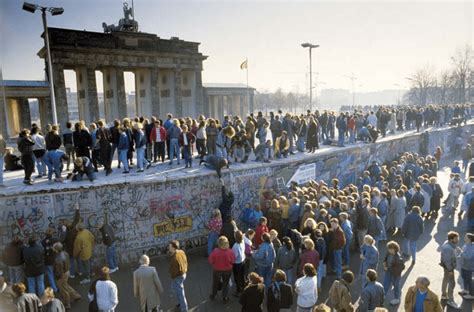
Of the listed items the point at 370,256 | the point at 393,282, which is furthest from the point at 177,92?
the point at 393,282

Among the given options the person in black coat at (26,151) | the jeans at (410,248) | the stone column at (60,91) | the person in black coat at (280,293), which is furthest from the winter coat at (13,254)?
the stone column at (60,91)

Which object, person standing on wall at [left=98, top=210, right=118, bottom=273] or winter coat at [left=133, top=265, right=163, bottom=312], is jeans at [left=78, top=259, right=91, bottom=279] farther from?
winter coat at [left=133, top=265, right=163, bottom=312]

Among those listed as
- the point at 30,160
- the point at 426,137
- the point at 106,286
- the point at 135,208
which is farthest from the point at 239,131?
the point at 426,137

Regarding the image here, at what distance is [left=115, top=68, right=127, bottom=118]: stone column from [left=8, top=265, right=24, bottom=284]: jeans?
85.5 feet

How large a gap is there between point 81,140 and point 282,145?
8478mm

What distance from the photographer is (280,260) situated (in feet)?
30.1

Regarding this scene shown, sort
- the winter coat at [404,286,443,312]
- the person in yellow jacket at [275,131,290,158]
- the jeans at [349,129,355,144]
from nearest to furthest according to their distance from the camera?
the winter coat at [404,286,443,312] < the person in yellow jacket at [275,131,290,158] < the jeans at [349,129,355,144]

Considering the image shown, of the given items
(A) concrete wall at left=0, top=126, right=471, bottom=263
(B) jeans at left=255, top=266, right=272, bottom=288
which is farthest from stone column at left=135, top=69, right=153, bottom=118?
(B) jeans at left=255, top=266, right=272, bottom=288

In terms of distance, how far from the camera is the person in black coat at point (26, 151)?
10820mm

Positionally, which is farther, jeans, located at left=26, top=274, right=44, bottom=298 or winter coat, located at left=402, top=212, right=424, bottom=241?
winter coat, located at left=402, top=212, right=424, bottom=241

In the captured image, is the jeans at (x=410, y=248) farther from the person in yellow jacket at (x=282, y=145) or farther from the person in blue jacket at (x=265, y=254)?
the person in yellow jacket at (x=282, y=145)

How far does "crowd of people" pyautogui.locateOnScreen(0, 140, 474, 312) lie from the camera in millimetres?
7441

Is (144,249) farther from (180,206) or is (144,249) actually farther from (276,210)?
(276,210)

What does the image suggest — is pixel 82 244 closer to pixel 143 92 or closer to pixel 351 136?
pixel 351 136
